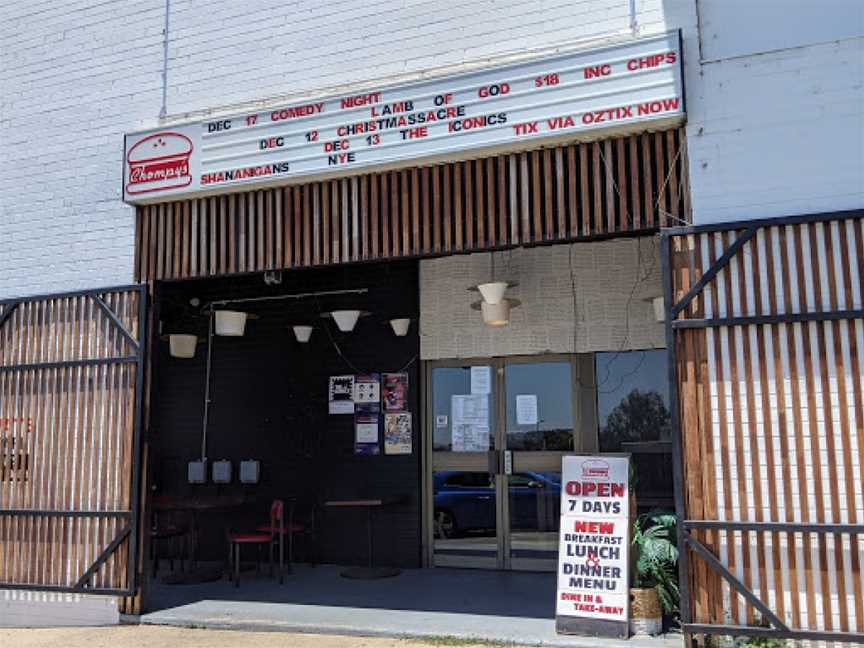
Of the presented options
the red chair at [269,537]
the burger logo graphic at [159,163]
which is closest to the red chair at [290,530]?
the red chair at [269,537]

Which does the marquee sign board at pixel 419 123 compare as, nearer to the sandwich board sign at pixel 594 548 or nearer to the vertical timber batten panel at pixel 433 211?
the vertical timber batten panel at pixel 433 211

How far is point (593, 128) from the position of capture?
613 centimetres

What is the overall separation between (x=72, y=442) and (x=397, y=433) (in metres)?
3.58

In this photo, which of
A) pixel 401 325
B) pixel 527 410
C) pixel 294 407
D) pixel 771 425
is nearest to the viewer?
pixel 771 425

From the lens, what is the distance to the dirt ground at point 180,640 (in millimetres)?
6336

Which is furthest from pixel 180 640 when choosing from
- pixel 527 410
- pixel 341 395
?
pixel 527 410

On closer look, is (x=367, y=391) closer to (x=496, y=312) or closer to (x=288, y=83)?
(x=496, y=312)

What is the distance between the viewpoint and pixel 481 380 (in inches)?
372

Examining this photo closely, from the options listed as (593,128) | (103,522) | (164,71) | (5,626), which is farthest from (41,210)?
(593,128)

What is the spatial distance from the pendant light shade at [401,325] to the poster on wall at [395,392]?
0.51 metres

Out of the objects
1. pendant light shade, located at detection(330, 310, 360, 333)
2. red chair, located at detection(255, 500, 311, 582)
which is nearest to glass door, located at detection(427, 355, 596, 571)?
pendant light shade, located at detection(330, 310, 360, 333)

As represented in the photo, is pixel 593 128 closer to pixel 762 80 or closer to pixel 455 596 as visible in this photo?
pixel 762 80

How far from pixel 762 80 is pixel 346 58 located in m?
3.50

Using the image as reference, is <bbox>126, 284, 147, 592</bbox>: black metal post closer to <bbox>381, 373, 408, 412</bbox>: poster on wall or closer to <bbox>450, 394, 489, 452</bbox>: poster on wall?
<bbox>381, 373, 408, 412</bbox>: poster on wall
